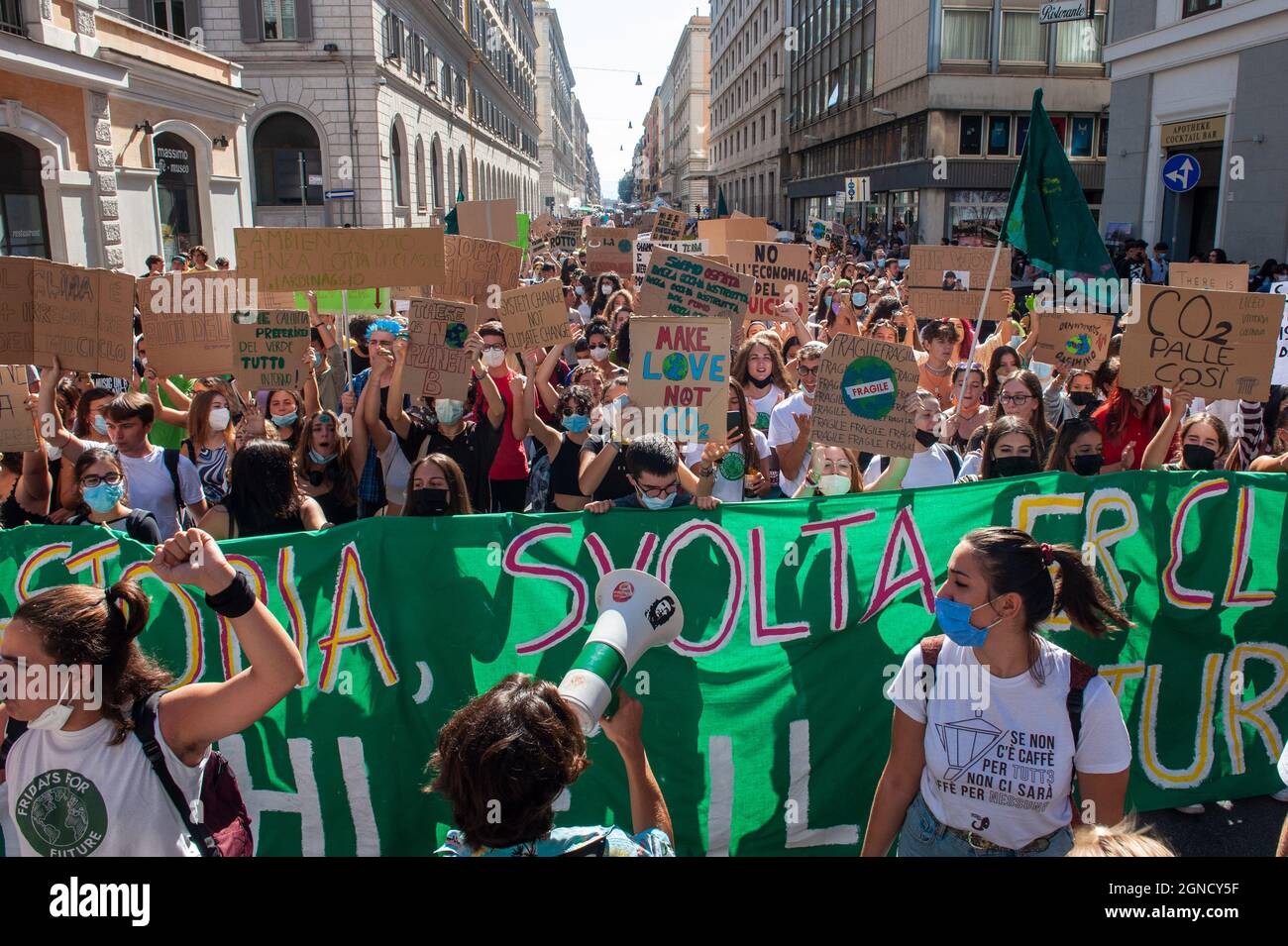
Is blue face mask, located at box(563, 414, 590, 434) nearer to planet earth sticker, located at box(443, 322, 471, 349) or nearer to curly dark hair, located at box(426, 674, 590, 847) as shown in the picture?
planet earth sticker, located at box(443, 322, 471, 349)

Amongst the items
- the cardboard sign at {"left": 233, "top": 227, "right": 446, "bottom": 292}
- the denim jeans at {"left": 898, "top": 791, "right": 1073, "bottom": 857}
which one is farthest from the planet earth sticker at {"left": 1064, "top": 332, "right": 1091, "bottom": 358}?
the denim jeans at {"left": 898, "top": 791, "right": 1073, "bottom": 857}

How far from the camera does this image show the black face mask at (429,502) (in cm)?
441

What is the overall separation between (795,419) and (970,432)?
3.38 ft

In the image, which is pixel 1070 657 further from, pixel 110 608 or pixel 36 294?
pixel 36 294

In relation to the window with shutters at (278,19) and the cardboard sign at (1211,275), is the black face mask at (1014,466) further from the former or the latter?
the window with shutters at (278,19)

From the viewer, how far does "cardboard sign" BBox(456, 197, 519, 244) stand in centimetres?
1266

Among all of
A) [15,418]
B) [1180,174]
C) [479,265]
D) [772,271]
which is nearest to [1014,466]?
[15,418]

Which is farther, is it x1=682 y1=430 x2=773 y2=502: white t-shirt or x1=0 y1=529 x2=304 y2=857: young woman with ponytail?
x1=682 y1=430 x2=773 y2=502: white t-shirt

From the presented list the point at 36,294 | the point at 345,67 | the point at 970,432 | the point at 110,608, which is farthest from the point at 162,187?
the point at 110,608

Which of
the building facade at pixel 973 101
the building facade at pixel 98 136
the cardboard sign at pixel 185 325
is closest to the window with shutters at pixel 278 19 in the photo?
the building facade at pixel 98 136

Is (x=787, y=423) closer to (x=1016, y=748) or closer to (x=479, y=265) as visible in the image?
(x=1016, y=748)

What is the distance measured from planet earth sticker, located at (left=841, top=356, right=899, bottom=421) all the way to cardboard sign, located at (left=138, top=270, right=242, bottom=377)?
406 cm

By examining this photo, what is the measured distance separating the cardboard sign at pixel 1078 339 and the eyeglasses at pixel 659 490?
13.5 feet

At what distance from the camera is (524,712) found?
6.54ft
